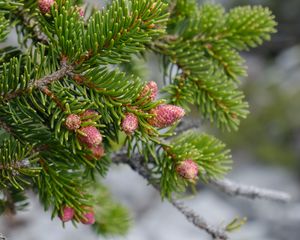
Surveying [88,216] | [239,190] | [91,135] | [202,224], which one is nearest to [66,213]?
[88,216]

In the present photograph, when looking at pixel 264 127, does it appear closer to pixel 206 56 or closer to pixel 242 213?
pixel 242 213

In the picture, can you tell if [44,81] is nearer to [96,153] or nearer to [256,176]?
[96,153]

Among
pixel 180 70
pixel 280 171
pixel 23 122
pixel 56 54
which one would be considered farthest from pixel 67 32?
pixel 280 171

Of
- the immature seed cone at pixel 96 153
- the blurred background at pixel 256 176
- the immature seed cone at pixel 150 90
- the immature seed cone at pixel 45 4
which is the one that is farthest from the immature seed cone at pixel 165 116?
the blurred background at pixel 256 176

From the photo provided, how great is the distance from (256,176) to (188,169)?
5298mm

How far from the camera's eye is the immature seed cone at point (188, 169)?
0.82m

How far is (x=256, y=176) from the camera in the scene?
5914 millimetres

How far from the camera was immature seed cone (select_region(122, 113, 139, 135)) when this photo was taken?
0.74 meters

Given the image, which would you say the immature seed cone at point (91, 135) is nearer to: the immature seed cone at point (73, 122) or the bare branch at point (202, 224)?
the immature seed cone at point (73, 122)

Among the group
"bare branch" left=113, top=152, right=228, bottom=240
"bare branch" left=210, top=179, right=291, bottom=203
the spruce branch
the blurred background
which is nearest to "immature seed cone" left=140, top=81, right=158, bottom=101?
the spruce branch

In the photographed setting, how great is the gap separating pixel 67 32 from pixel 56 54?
5 centimetres

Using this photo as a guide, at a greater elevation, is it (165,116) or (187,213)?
(165,116)

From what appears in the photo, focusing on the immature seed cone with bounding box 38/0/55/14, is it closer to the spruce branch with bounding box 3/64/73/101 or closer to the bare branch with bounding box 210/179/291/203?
the spruce branch with bounding box 3/64/73/101

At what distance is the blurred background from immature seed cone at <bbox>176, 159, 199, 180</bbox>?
3331 mm
